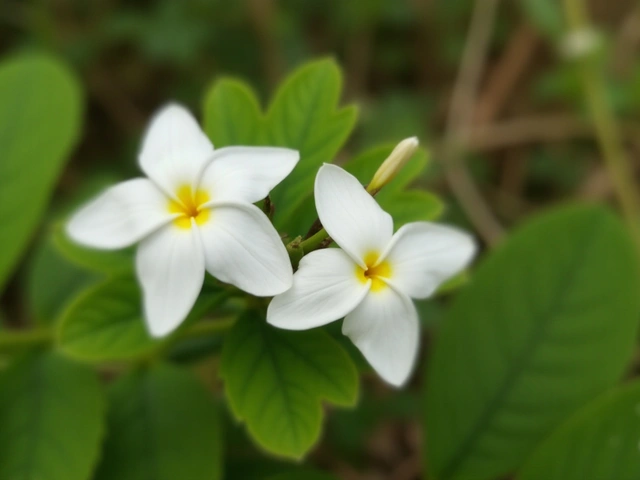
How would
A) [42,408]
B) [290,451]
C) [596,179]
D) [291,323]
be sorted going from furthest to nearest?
[596,179] < [42,408] < [290,451] < [291,323]

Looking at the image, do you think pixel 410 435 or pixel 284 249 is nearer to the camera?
pixel 284 249

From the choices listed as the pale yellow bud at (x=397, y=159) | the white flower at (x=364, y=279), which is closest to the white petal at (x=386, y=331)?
the white flower at (x=364, y=279)

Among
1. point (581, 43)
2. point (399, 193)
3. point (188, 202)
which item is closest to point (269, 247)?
point (188, 202)

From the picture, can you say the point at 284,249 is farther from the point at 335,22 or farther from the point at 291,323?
the point at 335,22

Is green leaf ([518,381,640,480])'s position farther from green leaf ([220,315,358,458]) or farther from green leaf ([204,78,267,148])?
green leaf ([204,78,267,148])

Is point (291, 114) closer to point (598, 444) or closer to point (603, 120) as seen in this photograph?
point (598, 444)

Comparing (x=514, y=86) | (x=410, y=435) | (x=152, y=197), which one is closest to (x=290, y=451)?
(x=152, y=197)
